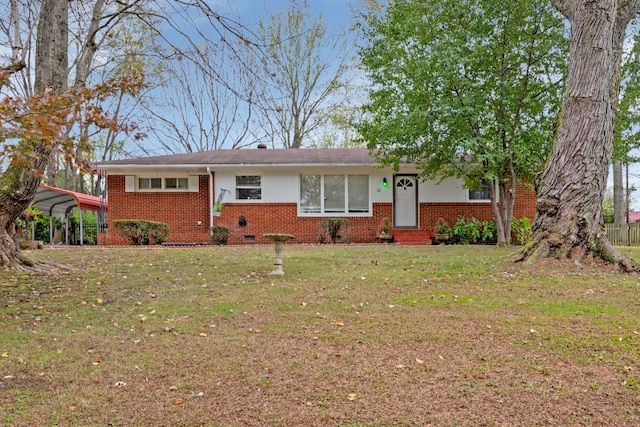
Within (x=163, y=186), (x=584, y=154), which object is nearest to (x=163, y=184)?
(x=163, y=186)

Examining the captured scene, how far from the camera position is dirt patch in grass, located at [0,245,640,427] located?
2.88 meters

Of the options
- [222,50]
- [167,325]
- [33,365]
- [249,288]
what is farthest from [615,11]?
[33,365]

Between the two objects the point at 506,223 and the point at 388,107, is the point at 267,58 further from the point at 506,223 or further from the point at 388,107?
the point at 506,223

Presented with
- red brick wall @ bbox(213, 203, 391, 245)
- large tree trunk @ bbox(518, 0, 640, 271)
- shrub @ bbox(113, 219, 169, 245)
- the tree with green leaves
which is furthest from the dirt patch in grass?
red brick wall @ bbox(213, 203, 391, 245)

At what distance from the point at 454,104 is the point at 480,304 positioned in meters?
7.43

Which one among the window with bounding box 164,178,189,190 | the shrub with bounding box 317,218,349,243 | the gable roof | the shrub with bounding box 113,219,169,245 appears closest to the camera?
the shrub with bounding box 113,219,169,245

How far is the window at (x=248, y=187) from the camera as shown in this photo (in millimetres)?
16547

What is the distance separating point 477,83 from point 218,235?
9.31 meters

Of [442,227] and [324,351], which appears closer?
[324,351]

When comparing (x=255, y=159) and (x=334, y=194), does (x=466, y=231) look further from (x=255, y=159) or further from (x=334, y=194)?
(x=255, y=159)

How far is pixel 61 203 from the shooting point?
61.0 ft

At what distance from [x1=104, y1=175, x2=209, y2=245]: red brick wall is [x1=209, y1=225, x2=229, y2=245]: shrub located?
4.13ft

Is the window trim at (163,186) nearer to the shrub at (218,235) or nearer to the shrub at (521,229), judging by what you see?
the shrub at (218,235)

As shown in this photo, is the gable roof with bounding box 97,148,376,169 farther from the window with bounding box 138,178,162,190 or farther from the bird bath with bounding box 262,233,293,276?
the bird bath with bounding box 262,233,293,276
